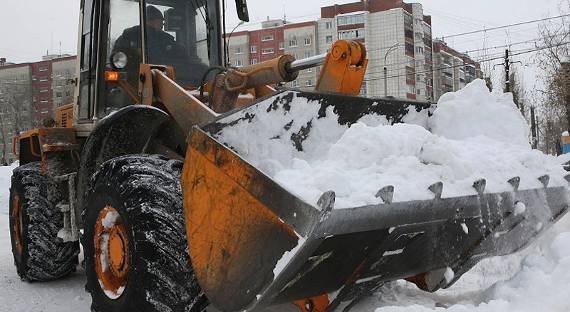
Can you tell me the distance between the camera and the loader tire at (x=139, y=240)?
326 centimetres

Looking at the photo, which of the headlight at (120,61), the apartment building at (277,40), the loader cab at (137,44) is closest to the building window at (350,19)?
the apartment building at (277,40)

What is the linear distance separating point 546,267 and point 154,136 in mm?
2815

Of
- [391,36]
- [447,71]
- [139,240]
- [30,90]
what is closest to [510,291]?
[139,240]

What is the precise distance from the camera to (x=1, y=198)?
16.8 m

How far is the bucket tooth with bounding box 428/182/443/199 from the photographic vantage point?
3008 millimetres

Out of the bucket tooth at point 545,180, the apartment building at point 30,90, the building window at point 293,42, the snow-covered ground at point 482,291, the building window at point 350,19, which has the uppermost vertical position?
the building window at point 350,19

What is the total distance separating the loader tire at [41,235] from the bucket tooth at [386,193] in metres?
3.99

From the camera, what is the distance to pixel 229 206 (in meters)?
2.96

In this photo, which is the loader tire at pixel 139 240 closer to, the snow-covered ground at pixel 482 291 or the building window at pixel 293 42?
the snow-covered ground at pixel 482 291

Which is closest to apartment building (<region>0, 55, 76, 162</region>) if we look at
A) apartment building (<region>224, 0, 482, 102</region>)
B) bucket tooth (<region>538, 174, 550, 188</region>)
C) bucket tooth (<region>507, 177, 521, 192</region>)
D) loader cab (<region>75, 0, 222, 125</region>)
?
apartment building (<region>224, 0, 482, 102</region>)

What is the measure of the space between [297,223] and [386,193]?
0.47m

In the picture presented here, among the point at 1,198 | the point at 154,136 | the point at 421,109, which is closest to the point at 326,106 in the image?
the point at 421,109

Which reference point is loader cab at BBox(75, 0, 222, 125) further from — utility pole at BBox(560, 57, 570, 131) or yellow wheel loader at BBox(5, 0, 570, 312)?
utility pole at BBox(560, 57, 570, 131)

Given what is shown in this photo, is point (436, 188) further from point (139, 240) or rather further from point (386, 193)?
point (139, 240)
